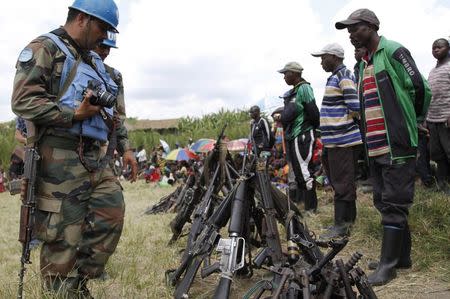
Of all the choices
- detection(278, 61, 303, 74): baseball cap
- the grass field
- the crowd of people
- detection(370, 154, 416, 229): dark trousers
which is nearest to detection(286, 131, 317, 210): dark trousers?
the grass field

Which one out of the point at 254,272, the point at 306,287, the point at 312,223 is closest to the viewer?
the point at 306,287

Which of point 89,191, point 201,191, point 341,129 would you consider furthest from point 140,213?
point 89,191

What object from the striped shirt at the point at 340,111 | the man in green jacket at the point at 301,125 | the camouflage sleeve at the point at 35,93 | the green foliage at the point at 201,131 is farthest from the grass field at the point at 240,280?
the green foliage at the point at 201,131

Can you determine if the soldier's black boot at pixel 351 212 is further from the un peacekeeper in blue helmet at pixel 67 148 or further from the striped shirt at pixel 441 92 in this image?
the un peacekeeper in blue helmet at pixel 67 148

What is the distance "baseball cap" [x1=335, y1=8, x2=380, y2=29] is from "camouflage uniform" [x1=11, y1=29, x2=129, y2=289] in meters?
1.96

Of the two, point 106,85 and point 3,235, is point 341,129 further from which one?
point 3,235

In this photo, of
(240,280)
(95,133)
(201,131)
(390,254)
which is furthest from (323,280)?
(201,131)

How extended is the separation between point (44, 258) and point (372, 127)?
2.47 m

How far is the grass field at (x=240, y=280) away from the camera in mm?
3219

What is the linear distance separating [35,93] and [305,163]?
3.93 metres

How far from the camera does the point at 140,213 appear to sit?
7.98 metres

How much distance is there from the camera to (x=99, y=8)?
2.91m

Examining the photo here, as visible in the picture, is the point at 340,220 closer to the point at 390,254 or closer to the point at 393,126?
the point at 390,254

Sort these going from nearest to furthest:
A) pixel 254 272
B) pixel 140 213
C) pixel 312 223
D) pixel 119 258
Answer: pixel 254 272 < pixel 119 258 < pixel 312 223 < pixel 140 213
